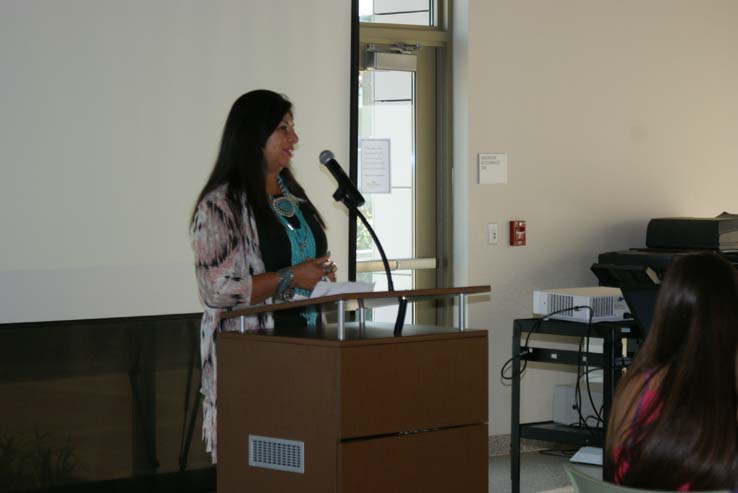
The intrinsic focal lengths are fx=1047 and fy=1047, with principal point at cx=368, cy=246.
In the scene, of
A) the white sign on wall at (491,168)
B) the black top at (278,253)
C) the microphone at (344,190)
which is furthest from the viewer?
the white sign on wall at (491,168)

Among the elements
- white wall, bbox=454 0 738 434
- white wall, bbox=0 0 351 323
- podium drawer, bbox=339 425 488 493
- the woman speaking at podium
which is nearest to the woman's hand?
the woman speaking at podium

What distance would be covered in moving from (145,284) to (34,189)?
24.8 inches

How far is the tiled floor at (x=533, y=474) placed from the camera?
16.6ft

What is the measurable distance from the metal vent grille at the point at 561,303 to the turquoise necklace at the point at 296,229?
5.17 feet

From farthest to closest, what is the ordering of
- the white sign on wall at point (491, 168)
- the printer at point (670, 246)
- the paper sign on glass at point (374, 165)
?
the white sign on wall at point (491, 168)
the paper sign on glass at point (374, 165)
the printer at point (670, 246)

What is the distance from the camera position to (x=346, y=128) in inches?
201

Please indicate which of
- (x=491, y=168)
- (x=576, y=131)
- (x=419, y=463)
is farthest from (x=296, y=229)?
(x=576, y=131)

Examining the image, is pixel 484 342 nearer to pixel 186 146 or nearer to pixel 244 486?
pixel 244 486

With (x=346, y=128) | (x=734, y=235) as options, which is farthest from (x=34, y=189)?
(x=734, y=235)

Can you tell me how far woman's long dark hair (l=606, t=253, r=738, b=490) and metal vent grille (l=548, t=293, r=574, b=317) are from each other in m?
2.23

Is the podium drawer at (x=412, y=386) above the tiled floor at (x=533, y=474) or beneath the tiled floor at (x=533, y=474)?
above

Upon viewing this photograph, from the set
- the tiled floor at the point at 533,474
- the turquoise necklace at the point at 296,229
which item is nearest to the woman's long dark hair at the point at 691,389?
the turquoise necklace at the point at 296,229

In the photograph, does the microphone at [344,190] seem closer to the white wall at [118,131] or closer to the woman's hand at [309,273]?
the woman's hand at [309,273]

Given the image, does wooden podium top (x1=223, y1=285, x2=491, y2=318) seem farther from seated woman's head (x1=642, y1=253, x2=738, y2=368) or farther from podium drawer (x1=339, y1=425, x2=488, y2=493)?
seated woman's head (x1=642, y1=253, x2=738, y2=368)
